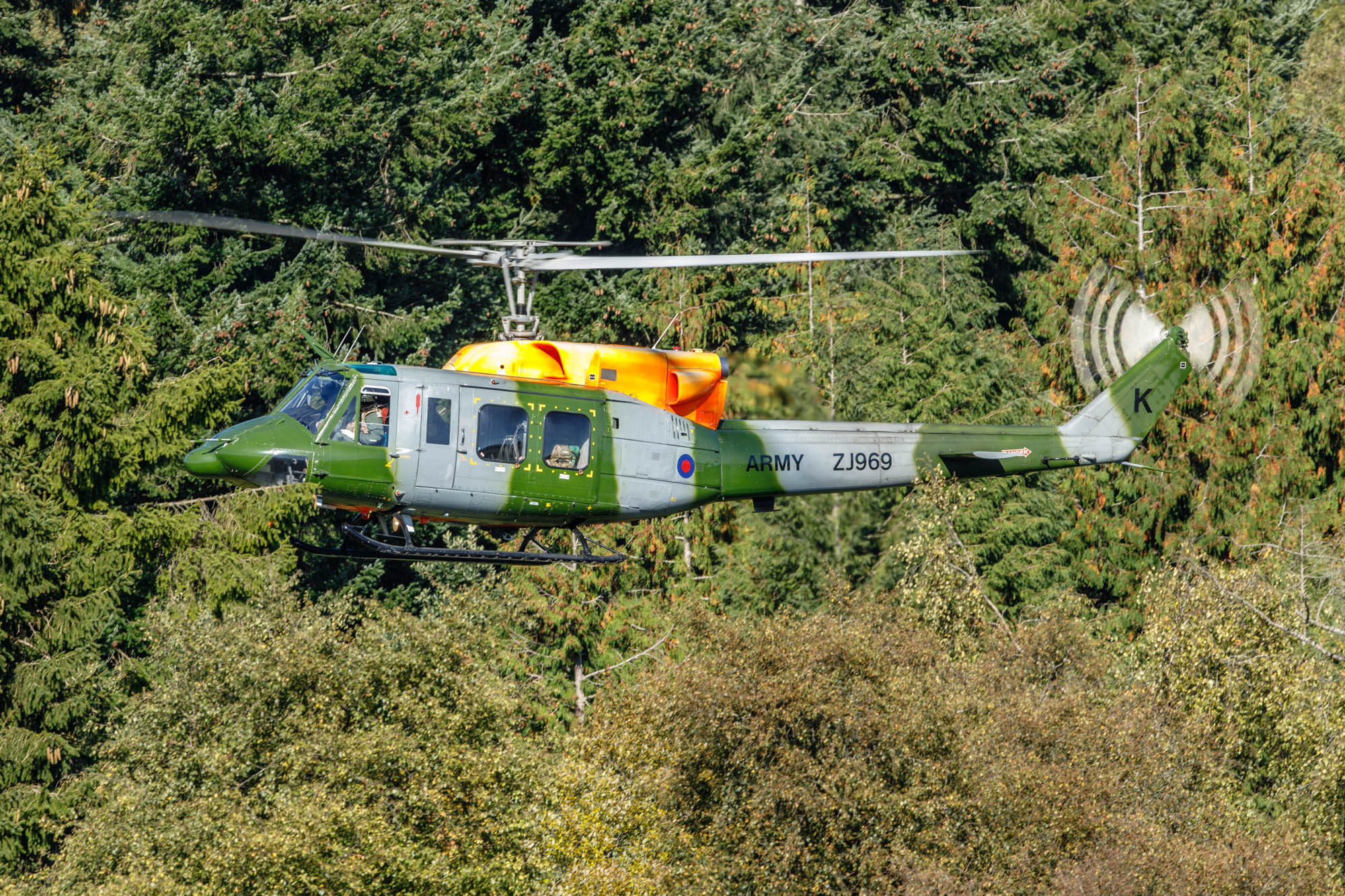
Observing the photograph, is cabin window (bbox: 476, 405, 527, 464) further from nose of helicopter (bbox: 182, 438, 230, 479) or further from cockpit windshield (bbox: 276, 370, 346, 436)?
nose of helicopter (bbox: 182, 438, 230, 479)

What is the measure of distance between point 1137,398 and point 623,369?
9.45 metres

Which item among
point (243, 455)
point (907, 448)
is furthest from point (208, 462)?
point (907, 448)

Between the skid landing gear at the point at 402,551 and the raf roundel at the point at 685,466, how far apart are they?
147cm

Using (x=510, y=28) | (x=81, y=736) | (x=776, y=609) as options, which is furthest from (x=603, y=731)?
(x=510, y=28)

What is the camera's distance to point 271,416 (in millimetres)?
20891

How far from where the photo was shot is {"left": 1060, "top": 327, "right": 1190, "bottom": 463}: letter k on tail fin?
2708cm

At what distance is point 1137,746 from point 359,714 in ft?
42.2

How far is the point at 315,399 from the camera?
2080cm

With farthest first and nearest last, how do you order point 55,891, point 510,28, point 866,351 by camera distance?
point 510,28 < point 866,351 < point 55,891

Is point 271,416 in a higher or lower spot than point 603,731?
higher

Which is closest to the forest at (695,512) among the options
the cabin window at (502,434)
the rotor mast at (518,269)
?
the rotor mast at (518,269)

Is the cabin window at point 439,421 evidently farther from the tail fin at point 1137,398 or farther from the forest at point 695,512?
the tail fin at point 1137,398

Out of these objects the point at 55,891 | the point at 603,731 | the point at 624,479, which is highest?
the point at 624,479

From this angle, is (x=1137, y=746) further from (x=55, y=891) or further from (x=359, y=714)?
(x=55, y=891)
